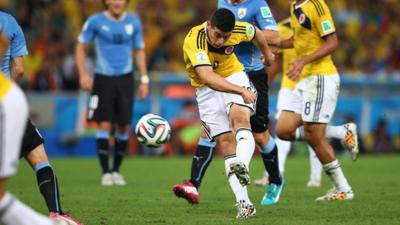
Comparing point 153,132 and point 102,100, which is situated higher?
point 153,132

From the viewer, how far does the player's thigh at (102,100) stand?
527 inches

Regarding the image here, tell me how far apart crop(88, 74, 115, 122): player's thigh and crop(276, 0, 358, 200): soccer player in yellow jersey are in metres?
3.65

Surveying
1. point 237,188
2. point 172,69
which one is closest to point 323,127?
point 237,188

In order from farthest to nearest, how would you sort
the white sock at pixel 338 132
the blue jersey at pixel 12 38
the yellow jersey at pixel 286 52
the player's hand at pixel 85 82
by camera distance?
the player's hand at pixel 85 82, the yellow jersey at pixel 286 52, the white sock at pixel 338 132, the blue jersey at pixel 12 38

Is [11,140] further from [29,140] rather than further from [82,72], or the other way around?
[82,72]

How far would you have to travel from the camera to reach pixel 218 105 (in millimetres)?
8906

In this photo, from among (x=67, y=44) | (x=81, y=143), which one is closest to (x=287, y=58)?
(x=81, y=143)

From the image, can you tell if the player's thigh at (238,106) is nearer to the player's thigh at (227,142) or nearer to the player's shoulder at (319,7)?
the player's thigh at (227,142)

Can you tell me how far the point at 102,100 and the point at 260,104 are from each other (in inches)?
154

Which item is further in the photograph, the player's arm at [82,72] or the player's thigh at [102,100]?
the player's thigh at [102,100]

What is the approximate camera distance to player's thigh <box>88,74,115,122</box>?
13.4 m

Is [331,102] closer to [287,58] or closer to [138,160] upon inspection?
[287,58]

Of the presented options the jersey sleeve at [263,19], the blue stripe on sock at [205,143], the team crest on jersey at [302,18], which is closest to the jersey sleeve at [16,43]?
the blue stripe on sock at [205,143]

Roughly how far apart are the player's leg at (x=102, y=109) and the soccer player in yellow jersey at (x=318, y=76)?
3645mm
